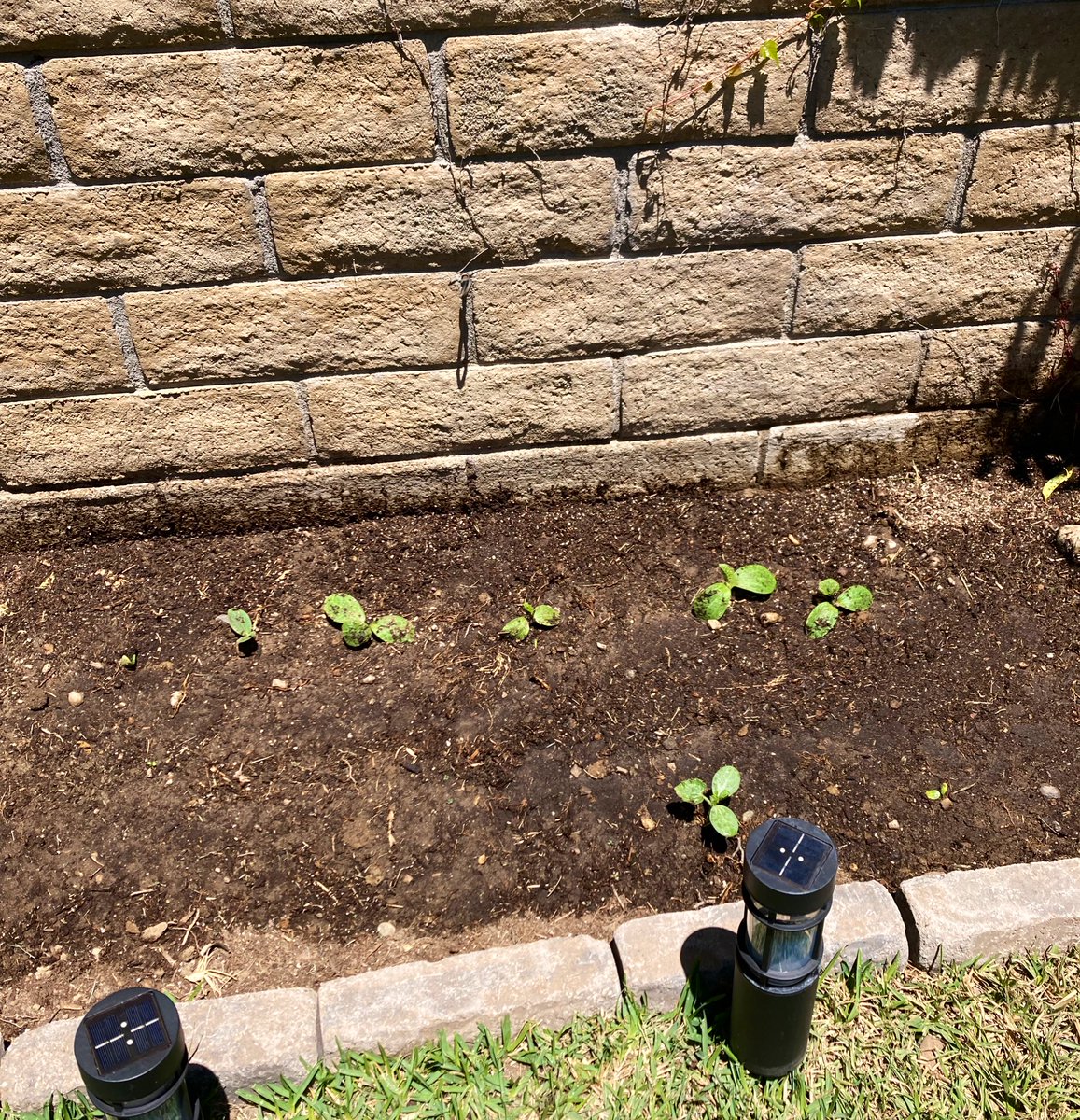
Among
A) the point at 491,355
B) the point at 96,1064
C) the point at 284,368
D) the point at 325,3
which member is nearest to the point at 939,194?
the point at 491,355

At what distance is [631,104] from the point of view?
9.14 ft

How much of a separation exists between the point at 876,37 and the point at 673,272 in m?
0.85

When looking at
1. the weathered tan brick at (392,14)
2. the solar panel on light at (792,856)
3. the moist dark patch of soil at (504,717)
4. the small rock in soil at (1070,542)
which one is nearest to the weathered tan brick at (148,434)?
the moist dark patch of soil at (504,717)

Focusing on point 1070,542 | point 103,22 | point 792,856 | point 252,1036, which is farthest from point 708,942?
point 103,22

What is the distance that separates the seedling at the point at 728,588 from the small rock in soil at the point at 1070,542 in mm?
986

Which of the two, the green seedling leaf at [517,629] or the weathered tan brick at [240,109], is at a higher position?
the weathered tan brick at [240,109]

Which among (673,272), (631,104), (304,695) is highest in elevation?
(631,104)

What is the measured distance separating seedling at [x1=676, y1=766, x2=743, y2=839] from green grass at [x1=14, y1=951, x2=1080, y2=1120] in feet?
1.49

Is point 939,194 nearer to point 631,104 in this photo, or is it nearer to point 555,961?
point 631,104

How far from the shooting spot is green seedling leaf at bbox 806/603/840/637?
9.98ft

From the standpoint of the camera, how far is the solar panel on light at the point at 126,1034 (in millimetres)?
1637

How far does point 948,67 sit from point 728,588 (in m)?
1.66

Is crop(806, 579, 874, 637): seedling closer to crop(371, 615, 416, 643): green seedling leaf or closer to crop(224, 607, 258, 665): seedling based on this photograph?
crop(371, 615, 416, 643): green seedling leaf

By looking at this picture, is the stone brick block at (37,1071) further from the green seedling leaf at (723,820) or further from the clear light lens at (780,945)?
the green seedling leaf at (723,820)
